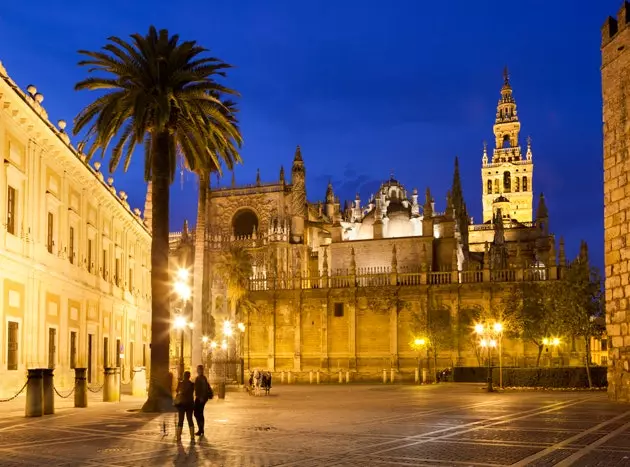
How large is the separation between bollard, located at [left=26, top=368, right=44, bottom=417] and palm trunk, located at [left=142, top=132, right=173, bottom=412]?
105 inches

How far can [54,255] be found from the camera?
91.5 ft

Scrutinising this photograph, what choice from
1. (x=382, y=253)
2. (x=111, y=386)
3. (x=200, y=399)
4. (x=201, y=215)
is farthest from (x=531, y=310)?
(x=200, y=399)

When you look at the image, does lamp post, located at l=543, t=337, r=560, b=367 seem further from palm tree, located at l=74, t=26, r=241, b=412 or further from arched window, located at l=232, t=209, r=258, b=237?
arched window, located at l=232, t=209, r=258, b=237

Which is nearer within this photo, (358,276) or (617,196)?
(617,196)

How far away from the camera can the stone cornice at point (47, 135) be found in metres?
23.0

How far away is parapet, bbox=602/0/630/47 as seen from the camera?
22.5 meters

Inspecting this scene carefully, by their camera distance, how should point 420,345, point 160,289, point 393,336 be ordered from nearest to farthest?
point 160,289, point 420,345, point 393,336

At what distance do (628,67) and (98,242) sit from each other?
2326cm

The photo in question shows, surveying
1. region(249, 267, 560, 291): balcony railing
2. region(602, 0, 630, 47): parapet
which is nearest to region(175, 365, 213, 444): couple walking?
region(602, 0, 630, 47): parapet

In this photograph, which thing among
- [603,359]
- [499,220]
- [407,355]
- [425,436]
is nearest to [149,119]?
[425,436]

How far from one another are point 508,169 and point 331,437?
136 metres

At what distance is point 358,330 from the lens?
57.9 meters

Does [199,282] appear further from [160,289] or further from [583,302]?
[583,302]

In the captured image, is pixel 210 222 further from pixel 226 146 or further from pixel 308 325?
pixel 226 146
